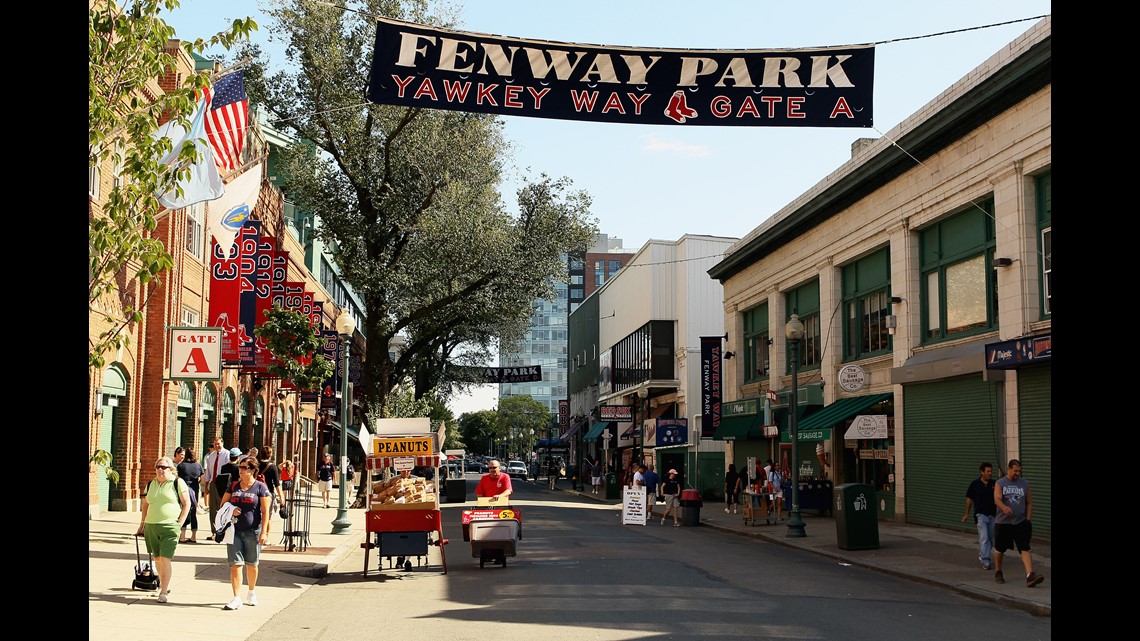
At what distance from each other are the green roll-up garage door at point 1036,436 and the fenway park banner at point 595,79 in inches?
516

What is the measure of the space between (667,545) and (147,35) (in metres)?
16.7

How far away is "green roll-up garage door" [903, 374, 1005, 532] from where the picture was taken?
2485 centimetres

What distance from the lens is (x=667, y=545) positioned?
23391mm

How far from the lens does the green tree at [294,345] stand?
25766mm

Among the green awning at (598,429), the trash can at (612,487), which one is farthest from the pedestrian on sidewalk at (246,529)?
the green awning at (598,429)

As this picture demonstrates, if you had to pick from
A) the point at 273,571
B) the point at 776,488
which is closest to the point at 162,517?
the point at 273,571

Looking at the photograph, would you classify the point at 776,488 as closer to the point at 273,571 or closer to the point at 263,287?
the point at 263,287

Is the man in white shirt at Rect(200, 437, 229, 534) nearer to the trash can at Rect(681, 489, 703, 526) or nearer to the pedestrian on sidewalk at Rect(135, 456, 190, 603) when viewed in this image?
the pedestrian on sidewalk at Rect(135, 456, 190, 603)

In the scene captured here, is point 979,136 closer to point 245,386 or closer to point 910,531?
point 910,531

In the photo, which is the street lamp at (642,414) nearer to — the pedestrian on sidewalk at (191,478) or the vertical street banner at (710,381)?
the vertical street banner at (710,381)

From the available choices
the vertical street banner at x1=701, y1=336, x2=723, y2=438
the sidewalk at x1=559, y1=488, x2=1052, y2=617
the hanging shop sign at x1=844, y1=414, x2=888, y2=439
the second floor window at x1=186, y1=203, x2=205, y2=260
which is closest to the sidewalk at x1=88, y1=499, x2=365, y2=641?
the sidewalk at x1=559, y1=488, x2=1052, y2=617

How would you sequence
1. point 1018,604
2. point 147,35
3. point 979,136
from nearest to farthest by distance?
point 147,35, point 1018,604, point 979,136
